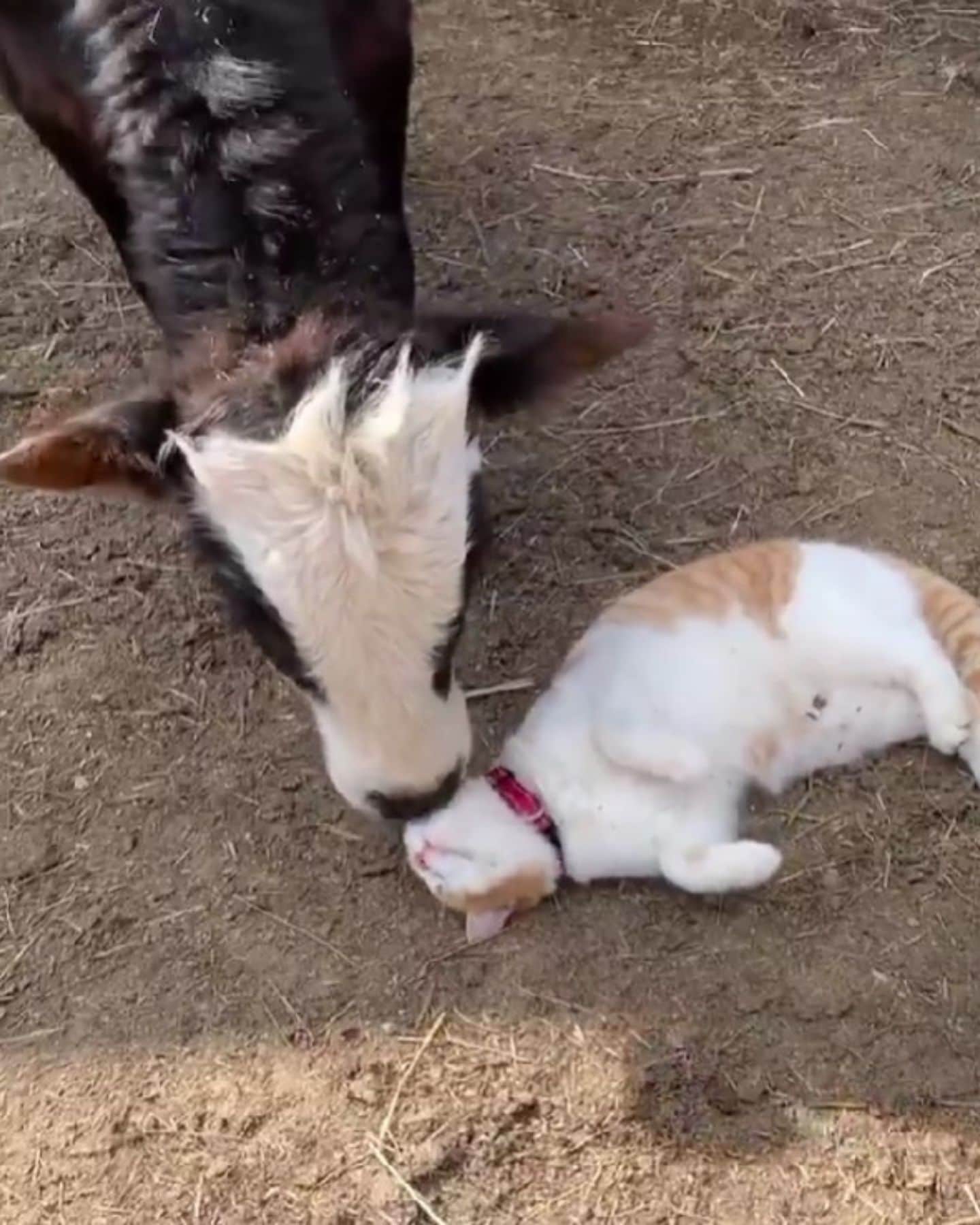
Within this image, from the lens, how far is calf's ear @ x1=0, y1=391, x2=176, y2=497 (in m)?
2.86

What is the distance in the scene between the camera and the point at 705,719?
3.24 meters

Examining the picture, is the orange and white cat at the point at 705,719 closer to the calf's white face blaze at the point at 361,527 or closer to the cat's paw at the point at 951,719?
the cat's paw at the point at 951,719

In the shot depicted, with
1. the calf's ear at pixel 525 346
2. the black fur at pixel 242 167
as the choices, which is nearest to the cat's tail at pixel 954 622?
the calf's ear at pixel 525 346

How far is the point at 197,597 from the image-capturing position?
388 centimetres

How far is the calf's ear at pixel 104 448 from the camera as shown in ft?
9.38

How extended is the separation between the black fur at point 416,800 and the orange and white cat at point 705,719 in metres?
0.03

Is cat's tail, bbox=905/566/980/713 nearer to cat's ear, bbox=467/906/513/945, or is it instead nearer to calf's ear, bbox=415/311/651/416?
calf's ear, bbox=415/311/651/416

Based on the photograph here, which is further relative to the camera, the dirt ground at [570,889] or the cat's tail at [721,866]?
the cat's tail at [721,866]

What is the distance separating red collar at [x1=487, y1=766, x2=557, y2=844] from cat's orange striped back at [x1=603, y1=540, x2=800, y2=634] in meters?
0.39

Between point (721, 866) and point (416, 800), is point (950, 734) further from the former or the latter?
point (416, 800)

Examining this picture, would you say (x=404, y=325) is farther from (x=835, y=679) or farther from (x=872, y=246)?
(x=872, y=246)

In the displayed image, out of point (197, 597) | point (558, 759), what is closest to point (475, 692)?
point (558, 759)

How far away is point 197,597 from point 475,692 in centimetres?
71

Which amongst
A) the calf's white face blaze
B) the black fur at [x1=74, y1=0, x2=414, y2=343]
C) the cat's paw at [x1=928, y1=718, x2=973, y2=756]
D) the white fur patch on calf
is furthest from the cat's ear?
→ the white fur patch on calf
